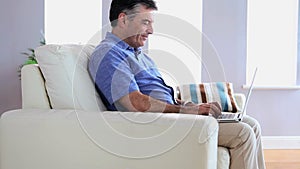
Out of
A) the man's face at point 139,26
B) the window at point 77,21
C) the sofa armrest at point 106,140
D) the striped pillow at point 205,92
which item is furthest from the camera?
the window at point 77,21

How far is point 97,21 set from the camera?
387 cm

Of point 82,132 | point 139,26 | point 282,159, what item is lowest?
point 282,159

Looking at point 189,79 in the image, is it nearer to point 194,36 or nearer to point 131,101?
point 194,36

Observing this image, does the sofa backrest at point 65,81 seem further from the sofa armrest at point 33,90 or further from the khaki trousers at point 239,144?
the khaki trousers at point 239,144

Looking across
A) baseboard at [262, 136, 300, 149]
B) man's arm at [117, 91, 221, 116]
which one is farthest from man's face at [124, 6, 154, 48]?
baseboard at [262, 136, 300, 149]

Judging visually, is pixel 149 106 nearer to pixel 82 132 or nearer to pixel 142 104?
pixel 142 104

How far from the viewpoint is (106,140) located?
1628 millimetres

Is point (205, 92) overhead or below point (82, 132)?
below

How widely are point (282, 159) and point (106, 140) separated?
234 centimetres

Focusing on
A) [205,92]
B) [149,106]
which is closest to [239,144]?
[149,106]

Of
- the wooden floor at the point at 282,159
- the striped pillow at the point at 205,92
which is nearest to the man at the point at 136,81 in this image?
the striped pillow at the point at 205,92

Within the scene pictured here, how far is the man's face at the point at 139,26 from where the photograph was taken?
208 centimetres

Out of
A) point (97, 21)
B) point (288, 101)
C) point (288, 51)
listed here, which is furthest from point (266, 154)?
point (97, 21)

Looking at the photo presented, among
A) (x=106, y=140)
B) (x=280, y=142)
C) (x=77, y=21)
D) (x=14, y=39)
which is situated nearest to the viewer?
(x=106, y=140)
